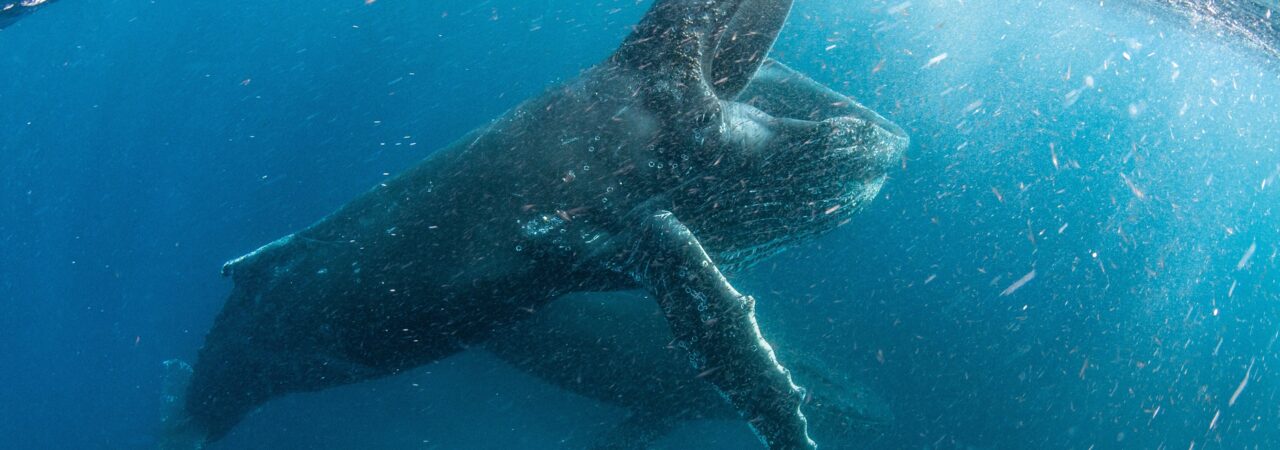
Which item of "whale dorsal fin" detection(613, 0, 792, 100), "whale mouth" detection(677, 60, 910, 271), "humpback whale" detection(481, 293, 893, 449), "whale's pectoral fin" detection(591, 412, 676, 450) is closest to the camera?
"whale dorsal fin" detection(613, 0, 792, 100)

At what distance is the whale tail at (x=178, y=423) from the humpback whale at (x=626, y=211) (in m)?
3.64

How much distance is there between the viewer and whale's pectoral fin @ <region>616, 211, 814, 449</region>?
3.30 m

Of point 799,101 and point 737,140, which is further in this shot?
point 799,101

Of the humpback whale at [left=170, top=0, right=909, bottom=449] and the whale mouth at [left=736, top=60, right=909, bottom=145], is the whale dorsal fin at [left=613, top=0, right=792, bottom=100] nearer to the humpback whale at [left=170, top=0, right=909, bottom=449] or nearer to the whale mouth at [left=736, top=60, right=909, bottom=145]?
the humpback whale at [left=170, top=0, right=909, bottom=449]

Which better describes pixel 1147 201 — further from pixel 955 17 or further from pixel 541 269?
pixel 541 269

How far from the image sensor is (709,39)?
4.11 metres

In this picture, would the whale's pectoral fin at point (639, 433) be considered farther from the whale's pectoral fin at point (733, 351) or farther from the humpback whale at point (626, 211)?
the whale's pectoral fin at point (733, 351)

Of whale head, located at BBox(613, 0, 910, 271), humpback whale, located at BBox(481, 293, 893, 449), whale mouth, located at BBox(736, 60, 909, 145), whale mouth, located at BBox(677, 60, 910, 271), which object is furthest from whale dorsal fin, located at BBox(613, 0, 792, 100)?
humpback whale, located at BBox(481, 293, 893, 449)

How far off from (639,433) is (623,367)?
1.05 m

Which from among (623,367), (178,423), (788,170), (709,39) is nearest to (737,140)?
(788,170)

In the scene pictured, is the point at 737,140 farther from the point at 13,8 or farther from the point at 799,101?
the point at 13,8

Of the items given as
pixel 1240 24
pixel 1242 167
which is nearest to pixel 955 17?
pixel 1240 24

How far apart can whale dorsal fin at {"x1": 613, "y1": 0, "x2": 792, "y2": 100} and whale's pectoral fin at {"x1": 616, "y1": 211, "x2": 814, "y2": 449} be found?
1.45 meters

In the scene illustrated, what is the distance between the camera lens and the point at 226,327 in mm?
6680
